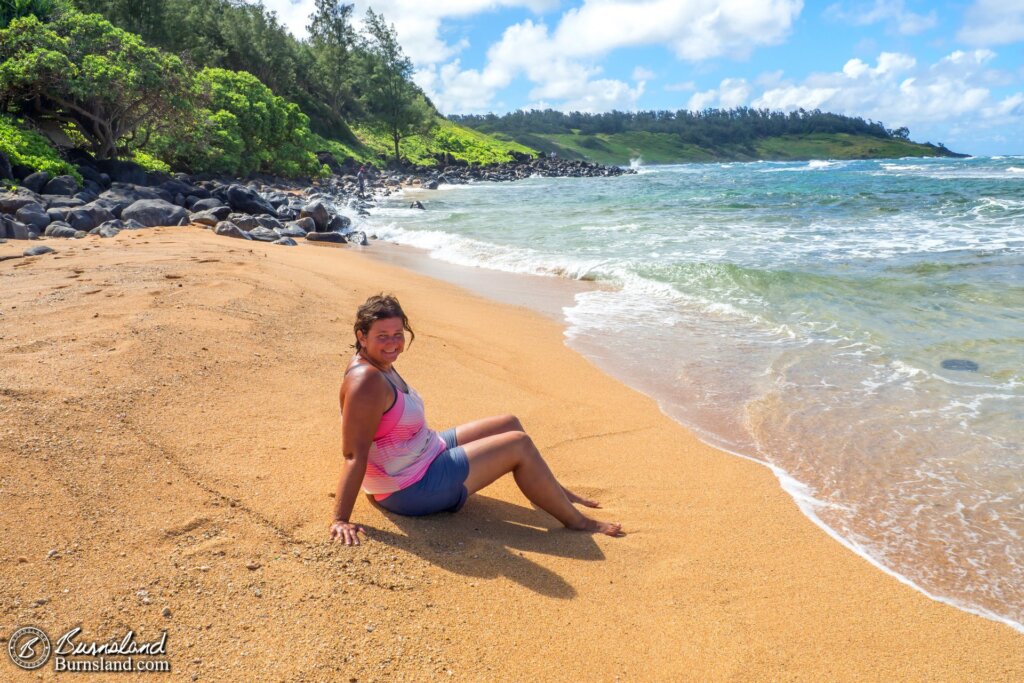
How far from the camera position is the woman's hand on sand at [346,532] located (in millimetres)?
2838

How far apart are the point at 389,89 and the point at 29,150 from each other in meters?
41.5

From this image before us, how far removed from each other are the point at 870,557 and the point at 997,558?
675 millimetres

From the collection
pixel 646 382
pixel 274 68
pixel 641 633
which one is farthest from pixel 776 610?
pixel 274 68

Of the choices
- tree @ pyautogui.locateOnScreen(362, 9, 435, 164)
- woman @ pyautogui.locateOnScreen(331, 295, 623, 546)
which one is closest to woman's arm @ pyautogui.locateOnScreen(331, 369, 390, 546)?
woman @ pyautogui.locateOnScreen(331, 295, 623, 546)

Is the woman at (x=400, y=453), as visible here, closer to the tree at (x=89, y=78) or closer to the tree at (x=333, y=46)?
the tree at (x=89, y=78)

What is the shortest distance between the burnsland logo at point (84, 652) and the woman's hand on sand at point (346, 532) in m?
0.78

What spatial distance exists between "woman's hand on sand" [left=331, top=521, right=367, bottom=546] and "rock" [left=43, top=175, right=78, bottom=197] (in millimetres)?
13885

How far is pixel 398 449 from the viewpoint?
3115 millimetres

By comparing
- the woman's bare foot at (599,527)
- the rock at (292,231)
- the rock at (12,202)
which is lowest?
the woman's bare foot at (599,527)

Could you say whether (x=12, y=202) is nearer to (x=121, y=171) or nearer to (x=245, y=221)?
(x=245, y=221)

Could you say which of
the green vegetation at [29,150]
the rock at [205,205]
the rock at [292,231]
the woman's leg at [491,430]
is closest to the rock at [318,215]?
the rock at [292,231]

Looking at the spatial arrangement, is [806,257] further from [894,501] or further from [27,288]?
[27,288]

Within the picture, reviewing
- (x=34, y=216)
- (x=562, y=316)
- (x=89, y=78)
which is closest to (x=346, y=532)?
(x=562, y=316)

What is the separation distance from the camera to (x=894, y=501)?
3.99 meters
